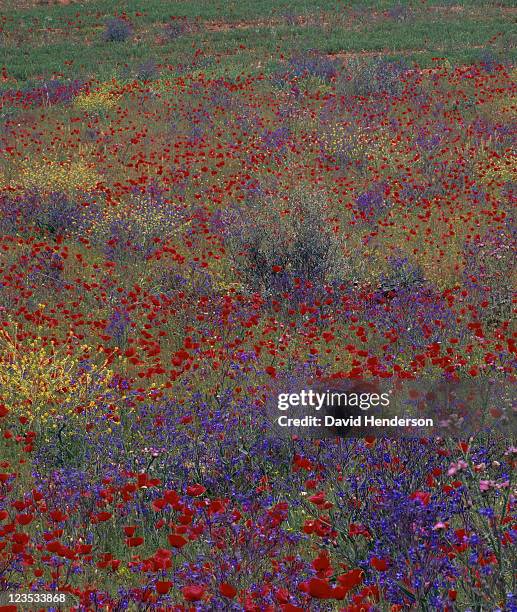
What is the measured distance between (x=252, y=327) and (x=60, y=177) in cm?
527

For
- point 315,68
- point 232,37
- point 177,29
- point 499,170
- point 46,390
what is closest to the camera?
point 46,390

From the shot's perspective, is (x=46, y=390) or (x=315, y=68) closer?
(x=46, y=390)

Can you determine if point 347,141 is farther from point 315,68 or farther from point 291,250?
point 315,68

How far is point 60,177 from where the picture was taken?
1034cm

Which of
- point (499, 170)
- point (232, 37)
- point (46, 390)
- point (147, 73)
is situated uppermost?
point (232, 37)

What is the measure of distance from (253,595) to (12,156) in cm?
1067

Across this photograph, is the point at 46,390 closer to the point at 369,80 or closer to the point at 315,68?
the point at 369,80

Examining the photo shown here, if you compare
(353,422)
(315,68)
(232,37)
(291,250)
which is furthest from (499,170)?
(232,37)

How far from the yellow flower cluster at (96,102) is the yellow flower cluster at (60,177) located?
163 inches

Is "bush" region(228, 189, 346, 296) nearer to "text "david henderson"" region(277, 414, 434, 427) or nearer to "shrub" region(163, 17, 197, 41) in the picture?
"text "david henderson"" region(277, 414, 434, 427)

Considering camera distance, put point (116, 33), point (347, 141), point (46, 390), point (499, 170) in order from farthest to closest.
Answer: point (116, 33) < point (347, 141) < point (499, 170) < point (46, 390)

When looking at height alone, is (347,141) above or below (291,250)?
above

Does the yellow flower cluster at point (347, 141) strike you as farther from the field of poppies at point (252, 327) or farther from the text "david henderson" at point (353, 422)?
the text "david henderson" at point (353, 422)

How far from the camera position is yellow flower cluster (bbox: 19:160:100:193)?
9.98m
